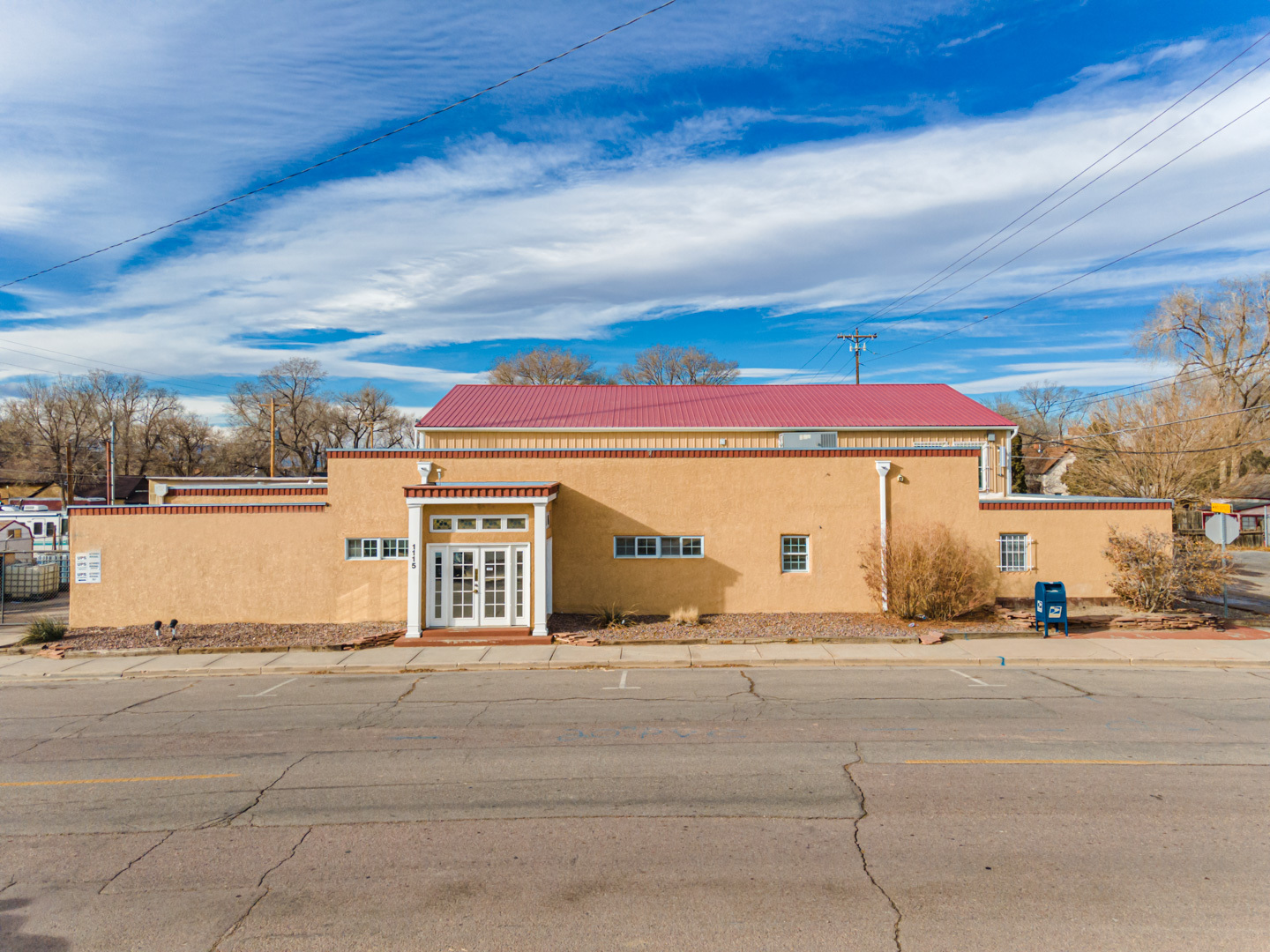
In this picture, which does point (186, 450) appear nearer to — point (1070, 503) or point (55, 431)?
point (55, 431)

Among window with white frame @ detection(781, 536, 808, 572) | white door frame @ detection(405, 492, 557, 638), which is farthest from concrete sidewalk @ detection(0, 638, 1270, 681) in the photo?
window with white frame @ detection(781, 536, 808, 572)

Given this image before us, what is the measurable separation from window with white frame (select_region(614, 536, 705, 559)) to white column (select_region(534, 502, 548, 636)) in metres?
2.41

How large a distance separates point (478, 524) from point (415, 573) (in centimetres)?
177

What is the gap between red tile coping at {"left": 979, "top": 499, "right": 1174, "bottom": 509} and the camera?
19.8 meters

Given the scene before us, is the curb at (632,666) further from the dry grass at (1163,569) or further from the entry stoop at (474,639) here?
the dry grass at (1163,569)

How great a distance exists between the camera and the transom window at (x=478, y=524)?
16.8 metres

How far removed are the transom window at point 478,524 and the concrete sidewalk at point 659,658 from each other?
264 cm

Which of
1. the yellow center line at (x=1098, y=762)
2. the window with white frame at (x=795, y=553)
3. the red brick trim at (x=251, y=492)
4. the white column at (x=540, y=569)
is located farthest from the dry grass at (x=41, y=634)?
the yellow center line at (x=1098, y=762)

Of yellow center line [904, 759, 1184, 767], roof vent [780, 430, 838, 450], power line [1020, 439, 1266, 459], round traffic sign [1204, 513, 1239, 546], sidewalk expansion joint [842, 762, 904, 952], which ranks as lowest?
sidewalk expansion joint [842, 762, 904, 952]

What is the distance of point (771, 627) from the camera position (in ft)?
55.7

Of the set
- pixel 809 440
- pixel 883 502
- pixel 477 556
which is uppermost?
pixel 809 440

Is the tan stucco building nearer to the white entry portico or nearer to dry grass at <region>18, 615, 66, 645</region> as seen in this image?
the white entry portico

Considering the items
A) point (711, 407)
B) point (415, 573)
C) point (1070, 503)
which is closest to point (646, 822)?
point (415, 573)

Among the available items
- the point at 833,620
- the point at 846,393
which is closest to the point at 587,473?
the point at 833,620
